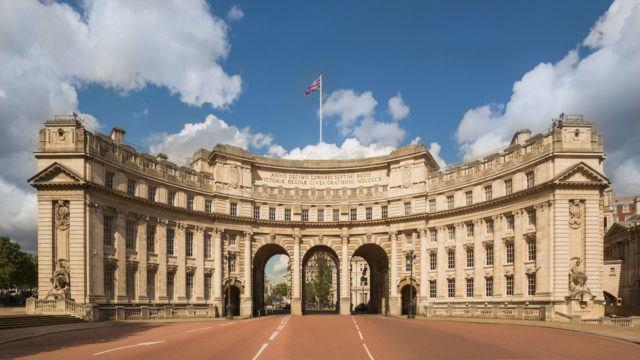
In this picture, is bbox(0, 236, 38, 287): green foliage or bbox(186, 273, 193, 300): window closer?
bbox(186, 273, 193, 300): window

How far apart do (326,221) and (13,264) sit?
54.8 meters

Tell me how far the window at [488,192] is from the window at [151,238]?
34.9 metres

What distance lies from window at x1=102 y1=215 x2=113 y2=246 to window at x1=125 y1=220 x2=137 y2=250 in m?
2.01

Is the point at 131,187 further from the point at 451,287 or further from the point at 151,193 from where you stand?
the point at 451,287

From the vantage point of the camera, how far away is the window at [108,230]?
4330 cm

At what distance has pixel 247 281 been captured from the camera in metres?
57.9

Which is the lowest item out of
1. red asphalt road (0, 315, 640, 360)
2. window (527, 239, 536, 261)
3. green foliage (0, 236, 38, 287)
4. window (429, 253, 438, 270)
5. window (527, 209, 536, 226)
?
green foliage (0, 236, 38, 287)

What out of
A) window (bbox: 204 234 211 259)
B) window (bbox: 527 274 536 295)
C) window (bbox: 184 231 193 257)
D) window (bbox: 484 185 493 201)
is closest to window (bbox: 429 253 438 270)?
window (bbox: 484 185 493 201)

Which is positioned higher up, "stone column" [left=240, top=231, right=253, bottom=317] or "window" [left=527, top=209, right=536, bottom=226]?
"window" [left=527, top=209, right=536, bottom=226]

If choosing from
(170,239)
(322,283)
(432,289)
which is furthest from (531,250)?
(322,283)

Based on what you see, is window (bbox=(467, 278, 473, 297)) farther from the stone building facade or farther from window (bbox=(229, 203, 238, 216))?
window (bbox=(229, 203, 238, 216))

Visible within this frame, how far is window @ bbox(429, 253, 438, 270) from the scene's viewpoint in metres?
55.9

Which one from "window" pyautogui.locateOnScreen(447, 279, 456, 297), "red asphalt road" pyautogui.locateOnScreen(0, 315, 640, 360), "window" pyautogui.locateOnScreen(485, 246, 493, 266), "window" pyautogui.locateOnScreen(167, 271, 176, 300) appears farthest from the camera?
"window" pyautogui.locateOnScreen(447, 279, 456, 297)

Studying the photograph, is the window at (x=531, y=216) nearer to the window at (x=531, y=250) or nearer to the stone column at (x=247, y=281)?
the window at (x=531, y=250)
